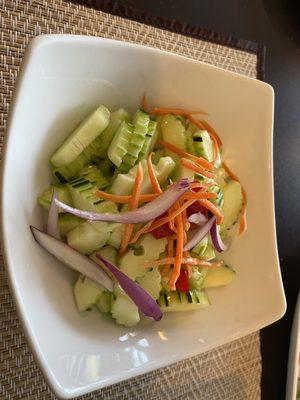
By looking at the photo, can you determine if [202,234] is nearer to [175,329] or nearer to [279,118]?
[175,329]

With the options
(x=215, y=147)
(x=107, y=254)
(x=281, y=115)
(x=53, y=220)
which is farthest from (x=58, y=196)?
(x=281, y=115)

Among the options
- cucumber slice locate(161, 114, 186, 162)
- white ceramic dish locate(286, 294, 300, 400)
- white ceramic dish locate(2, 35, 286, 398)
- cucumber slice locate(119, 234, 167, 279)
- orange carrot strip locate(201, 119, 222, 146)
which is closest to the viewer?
white ceramic dish locate(2, 35, 286, 398)

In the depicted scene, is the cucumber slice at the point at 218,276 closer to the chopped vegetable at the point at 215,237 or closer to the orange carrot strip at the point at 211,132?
the chopped vegetable at the point at 215,237

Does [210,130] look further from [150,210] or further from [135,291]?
[135,291]

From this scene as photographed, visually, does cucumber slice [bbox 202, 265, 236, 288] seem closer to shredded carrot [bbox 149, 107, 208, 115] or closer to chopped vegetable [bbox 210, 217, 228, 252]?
chopped vegetable [bbox 210, 217, 228, 252]

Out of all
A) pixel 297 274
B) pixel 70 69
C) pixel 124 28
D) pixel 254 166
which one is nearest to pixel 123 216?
pixel 70 69

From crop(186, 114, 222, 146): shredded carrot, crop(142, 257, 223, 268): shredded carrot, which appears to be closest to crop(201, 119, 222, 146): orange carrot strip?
crop(186, 114, 222, 146): shredded carrot
